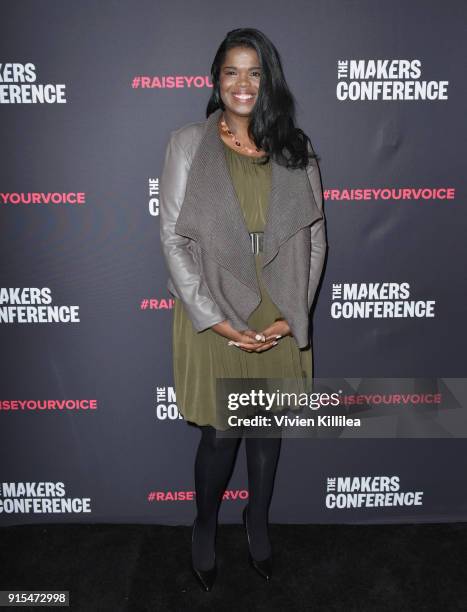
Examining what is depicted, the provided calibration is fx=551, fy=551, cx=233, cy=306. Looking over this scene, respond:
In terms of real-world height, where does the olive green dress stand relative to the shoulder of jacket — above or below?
below

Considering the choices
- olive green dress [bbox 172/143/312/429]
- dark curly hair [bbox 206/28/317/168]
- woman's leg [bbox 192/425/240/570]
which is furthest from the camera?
woman's leg [bbox 192/425/240/570]

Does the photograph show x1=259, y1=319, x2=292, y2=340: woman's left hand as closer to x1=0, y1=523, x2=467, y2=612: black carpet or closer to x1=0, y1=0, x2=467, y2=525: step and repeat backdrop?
x1=0, y1=0, x2=467, y2=525: step and repeat backdrop

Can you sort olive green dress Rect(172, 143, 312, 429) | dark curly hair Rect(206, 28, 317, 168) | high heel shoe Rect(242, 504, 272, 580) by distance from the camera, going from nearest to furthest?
dark curly hair Rect(206, 28, 317, 168) → olive green dress Rect(172, 143, 312, 429) → high heel shoe Rect(242, 504, 272, 580)

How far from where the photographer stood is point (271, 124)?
5.27ft

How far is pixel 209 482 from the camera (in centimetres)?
186

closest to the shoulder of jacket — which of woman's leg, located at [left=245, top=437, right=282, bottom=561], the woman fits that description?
the woman

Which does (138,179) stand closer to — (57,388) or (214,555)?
(57,388)

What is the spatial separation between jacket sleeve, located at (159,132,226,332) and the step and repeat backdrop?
0.37 meters

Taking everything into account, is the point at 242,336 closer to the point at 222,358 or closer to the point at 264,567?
the point at 222,358

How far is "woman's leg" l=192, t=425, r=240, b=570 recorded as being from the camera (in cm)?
183

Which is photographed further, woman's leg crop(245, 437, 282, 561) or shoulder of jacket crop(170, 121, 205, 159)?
woman's leg crop(245, 437, 282, 561)

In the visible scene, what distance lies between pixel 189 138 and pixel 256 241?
1.18 ft

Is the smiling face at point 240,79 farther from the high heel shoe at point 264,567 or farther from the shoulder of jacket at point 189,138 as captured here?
the high heel shoe at point 264,567

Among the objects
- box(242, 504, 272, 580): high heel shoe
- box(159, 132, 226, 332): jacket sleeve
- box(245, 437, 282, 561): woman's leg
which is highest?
box(159, 132, 226, 332): jacket sleeve
